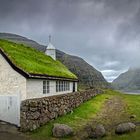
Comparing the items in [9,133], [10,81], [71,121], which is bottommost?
[9,133]

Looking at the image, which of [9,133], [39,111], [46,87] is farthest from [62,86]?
[9,133]

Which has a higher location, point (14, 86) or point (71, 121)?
point (14, 86)

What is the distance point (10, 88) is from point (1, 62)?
106 inches

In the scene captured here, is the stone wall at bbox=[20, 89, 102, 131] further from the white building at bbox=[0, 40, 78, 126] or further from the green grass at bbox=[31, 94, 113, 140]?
the white building at bbox=[0, 40, 78, 126]

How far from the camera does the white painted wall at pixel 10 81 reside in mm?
25781

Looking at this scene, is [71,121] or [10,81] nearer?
[71,121]

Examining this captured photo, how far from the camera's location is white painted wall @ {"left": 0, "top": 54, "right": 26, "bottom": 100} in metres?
25.8

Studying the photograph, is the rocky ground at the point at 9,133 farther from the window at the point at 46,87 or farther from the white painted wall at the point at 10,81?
the window at the point at 46,87

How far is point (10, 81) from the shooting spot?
26453mm

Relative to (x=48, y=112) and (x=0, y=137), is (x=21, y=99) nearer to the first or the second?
(x=48, y=112)

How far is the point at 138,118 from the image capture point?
27.6m

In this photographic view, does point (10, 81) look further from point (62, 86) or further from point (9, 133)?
point (62, 86)

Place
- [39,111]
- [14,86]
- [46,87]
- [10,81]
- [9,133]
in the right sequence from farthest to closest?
1. [46,87]
2. [10,81]
3. [14,86]
4. [39,111]
5. [9,133]

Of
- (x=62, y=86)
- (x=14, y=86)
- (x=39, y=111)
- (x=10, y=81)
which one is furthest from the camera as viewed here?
(x=62, y=86)
